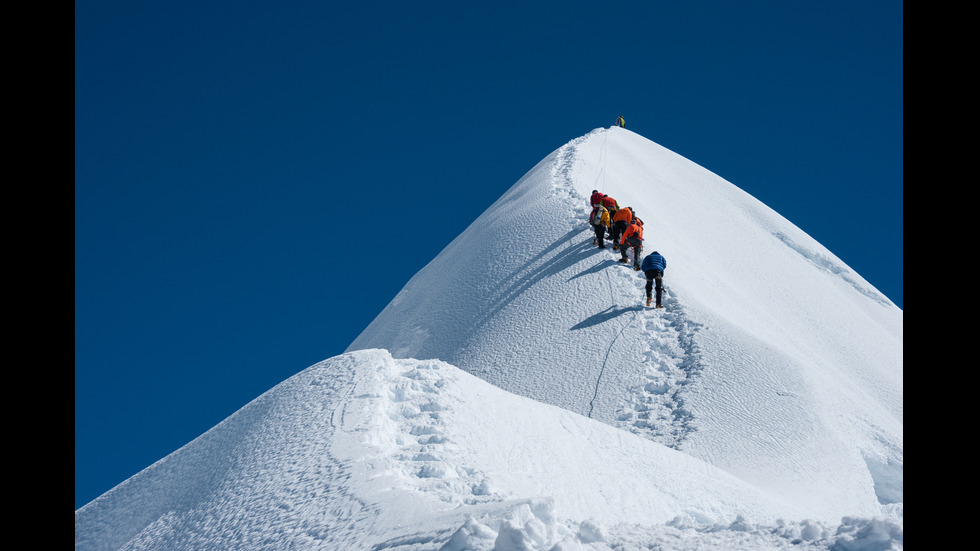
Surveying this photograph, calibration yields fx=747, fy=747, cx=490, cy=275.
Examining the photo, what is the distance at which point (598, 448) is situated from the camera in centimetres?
997

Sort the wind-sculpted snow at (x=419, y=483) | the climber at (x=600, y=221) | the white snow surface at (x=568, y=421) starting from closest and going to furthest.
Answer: the wind-sculpted snow at (x=419, y=483) < the white snow surface at (x=568, y=421) < the climber at (x=600, y=221)

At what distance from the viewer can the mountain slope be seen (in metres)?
12.4

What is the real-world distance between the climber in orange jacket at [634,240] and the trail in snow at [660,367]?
0.36 meters

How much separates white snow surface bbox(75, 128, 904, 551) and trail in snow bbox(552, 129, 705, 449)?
0.04m

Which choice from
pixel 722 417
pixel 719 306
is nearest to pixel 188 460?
pixel 722 417

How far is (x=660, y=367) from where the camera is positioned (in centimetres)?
1434

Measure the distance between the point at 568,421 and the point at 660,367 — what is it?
4275mm

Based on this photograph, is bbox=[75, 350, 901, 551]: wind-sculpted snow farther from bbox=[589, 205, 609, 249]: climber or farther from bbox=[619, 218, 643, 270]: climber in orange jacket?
bbox=[589, 205, 609, 249]: climber

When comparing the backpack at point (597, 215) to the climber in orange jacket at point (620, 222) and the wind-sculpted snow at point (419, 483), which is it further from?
the wind-sculpted snow at point (419, 483)

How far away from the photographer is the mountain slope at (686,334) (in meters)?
12.4

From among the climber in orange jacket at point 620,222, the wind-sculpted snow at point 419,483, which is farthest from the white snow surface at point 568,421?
the climber in orange jacket at point 620,222

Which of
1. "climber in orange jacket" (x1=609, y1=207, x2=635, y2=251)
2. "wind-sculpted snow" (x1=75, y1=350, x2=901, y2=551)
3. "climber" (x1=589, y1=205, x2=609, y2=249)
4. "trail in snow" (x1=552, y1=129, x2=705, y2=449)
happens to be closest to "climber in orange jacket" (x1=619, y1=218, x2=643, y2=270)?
"climber in orange jacket" (x1=609, y1=207, x2=635, y2=251)

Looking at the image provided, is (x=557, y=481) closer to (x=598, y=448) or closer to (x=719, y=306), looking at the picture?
(x=598, y=448)
